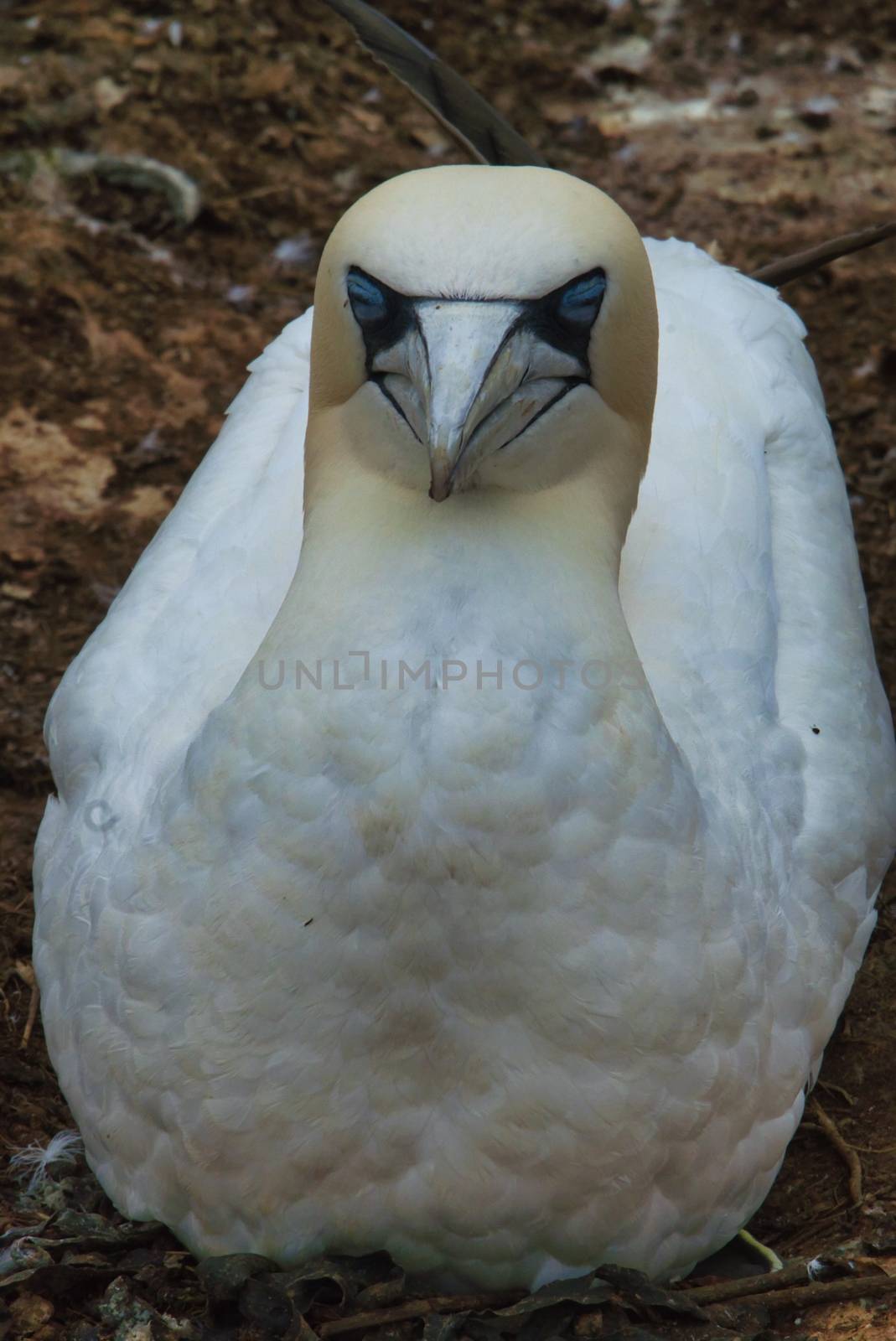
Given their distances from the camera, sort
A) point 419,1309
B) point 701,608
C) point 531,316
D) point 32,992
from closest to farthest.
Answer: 1. point 531,316
2. point 419,1309
3. point 701,608
4. point 32,992

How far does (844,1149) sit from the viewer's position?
4.27m

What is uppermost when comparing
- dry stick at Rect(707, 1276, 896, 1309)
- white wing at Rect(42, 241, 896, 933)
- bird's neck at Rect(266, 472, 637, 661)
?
bird's neck at Rect(266, 472, 637, 661)

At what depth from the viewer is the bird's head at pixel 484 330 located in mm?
3139

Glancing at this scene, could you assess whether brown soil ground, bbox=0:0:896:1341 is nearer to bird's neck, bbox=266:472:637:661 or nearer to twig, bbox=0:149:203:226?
twig, bbox=0:149:203:226

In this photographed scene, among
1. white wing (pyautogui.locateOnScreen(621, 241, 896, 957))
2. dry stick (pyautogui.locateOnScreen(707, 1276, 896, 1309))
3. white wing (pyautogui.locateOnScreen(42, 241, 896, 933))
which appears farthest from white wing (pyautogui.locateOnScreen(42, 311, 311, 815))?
dry stick (pyautogui.locateOnScreen(707, 1276, 896, 1309))

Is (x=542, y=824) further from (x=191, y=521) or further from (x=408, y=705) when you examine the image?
(x=191, y=521)

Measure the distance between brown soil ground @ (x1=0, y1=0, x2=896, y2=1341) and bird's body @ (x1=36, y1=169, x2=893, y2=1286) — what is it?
1674 millimetres

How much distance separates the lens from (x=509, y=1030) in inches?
134

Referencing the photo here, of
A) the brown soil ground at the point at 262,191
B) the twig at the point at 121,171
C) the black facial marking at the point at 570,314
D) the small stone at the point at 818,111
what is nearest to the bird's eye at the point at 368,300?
the black facial marking at the point at 570,314

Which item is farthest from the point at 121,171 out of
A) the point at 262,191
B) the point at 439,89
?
the point at 439,89

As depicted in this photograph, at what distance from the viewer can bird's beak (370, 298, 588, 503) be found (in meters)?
3.05

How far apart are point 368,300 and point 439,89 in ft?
6.20

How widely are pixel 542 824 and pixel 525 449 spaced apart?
0.69 meters

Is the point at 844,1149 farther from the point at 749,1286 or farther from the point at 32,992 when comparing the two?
the point at 32,992
